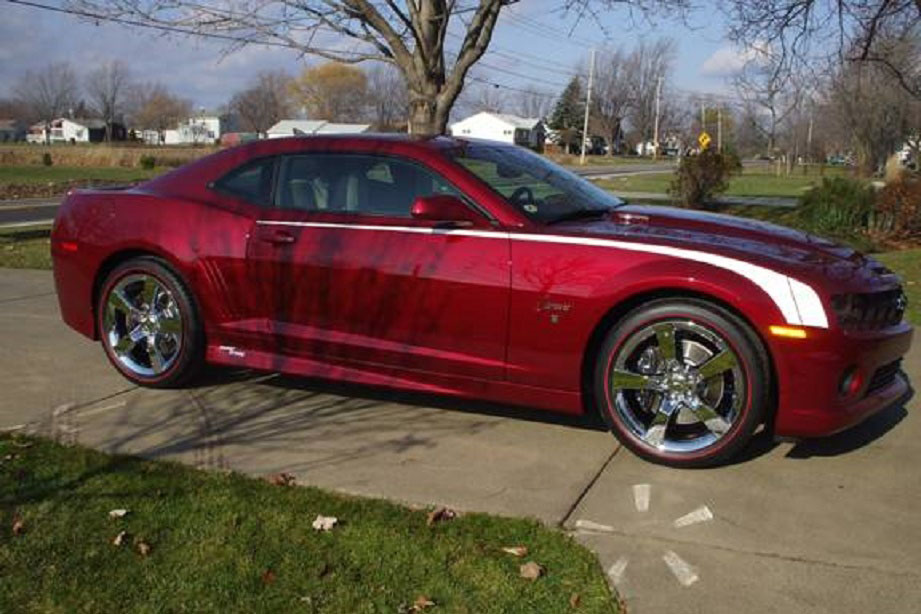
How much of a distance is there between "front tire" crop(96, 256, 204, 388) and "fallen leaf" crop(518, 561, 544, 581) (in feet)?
9.19

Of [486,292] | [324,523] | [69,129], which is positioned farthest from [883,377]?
[69,129]

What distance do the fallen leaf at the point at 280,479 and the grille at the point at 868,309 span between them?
2.47 meters

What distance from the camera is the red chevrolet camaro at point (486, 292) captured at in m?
4.11

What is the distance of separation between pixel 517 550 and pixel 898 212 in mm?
13344

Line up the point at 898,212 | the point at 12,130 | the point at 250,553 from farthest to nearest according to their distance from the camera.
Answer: the point at 12,130 < the point at 898,212 < the point at 250,553

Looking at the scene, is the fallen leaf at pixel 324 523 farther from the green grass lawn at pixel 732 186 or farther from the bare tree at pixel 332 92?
the bare tree at pixel 332 92

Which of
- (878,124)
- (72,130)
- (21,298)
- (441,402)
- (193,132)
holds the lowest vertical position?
(441,402)

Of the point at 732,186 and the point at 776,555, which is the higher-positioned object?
the point at 732,186

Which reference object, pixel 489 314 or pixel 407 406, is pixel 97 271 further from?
→ pixel 489 314

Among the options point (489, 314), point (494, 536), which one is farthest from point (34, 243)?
point (494, 536)

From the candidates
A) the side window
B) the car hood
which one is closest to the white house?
the side window

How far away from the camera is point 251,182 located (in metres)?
5.31

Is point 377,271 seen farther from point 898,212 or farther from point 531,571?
point 898,212

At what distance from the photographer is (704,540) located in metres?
3.55
